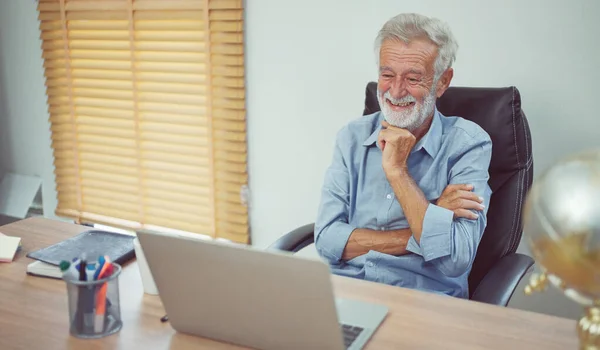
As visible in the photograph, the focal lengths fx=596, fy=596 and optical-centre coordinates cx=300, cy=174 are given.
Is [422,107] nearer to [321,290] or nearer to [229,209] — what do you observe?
[321,290]

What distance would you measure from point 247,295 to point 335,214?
0.76 metres

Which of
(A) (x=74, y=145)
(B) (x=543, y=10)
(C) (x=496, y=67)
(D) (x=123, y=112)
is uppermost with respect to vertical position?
(B) (x=543, y=10)

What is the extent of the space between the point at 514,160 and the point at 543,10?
0.57 m

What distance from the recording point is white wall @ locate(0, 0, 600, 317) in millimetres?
1916

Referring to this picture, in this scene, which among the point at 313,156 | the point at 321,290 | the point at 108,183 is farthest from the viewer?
the point at 108,183

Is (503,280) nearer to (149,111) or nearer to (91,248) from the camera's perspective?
(91,248)

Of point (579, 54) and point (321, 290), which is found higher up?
point (579, 54)

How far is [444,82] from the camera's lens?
1.71 metres

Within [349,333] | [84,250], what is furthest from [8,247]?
[349,333]

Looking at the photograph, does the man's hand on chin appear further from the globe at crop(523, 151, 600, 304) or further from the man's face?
the globe at crop(523, 151, 600, 304)

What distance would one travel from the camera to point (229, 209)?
263cm

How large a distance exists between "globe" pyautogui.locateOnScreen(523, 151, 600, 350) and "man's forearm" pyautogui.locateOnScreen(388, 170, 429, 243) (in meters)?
0.74

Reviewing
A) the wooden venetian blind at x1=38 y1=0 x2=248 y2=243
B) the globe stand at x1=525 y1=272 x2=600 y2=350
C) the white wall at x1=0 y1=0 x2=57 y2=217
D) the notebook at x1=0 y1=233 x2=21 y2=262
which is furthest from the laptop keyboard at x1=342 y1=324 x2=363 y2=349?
the white wall at x1=0 y1=0 x2=57 y2=217

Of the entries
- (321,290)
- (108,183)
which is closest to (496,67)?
(321,290)
